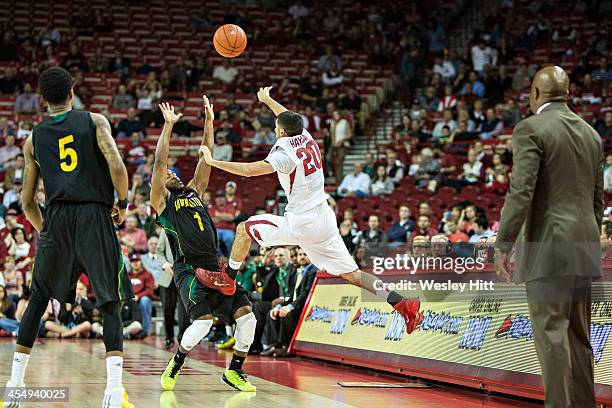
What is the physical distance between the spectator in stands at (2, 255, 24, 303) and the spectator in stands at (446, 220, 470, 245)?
7.74 meters

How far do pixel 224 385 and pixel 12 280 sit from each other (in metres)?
8.62

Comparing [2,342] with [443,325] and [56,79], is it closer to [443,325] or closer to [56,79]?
[443,325]

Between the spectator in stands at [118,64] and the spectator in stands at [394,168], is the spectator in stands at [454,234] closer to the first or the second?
the spectator in stands at [394,168]

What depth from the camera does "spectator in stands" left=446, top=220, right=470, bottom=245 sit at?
13.1 metres

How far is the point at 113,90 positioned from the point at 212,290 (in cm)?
1687

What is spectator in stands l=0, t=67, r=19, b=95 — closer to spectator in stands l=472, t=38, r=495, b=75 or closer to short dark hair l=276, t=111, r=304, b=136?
spectator in stands l=472, t=38, r=495, b=75

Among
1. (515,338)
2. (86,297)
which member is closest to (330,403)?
(515,338)

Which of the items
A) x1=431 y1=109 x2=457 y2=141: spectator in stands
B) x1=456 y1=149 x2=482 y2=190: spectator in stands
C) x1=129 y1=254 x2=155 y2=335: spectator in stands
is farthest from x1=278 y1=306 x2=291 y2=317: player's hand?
x1=431 y1=109 x2=457 y2=141: spectator in stands

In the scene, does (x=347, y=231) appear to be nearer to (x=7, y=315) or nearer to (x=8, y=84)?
(x=7, y=315)

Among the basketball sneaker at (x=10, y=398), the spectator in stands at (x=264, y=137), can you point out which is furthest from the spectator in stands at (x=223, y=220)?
the basketball sneaker at (x=10, y=398)

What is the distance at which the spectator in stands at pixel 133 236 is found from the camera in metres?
16.8

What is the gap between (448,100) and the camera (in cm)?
2280

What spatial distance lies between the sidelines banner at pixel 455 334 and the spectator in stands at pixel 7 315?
246 inches

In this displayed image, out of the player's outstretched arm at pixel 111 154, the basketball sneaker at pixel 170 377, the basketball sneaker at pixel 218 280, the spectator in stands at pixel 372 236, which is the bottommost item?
the basketball sneaker at pixel 170 377
